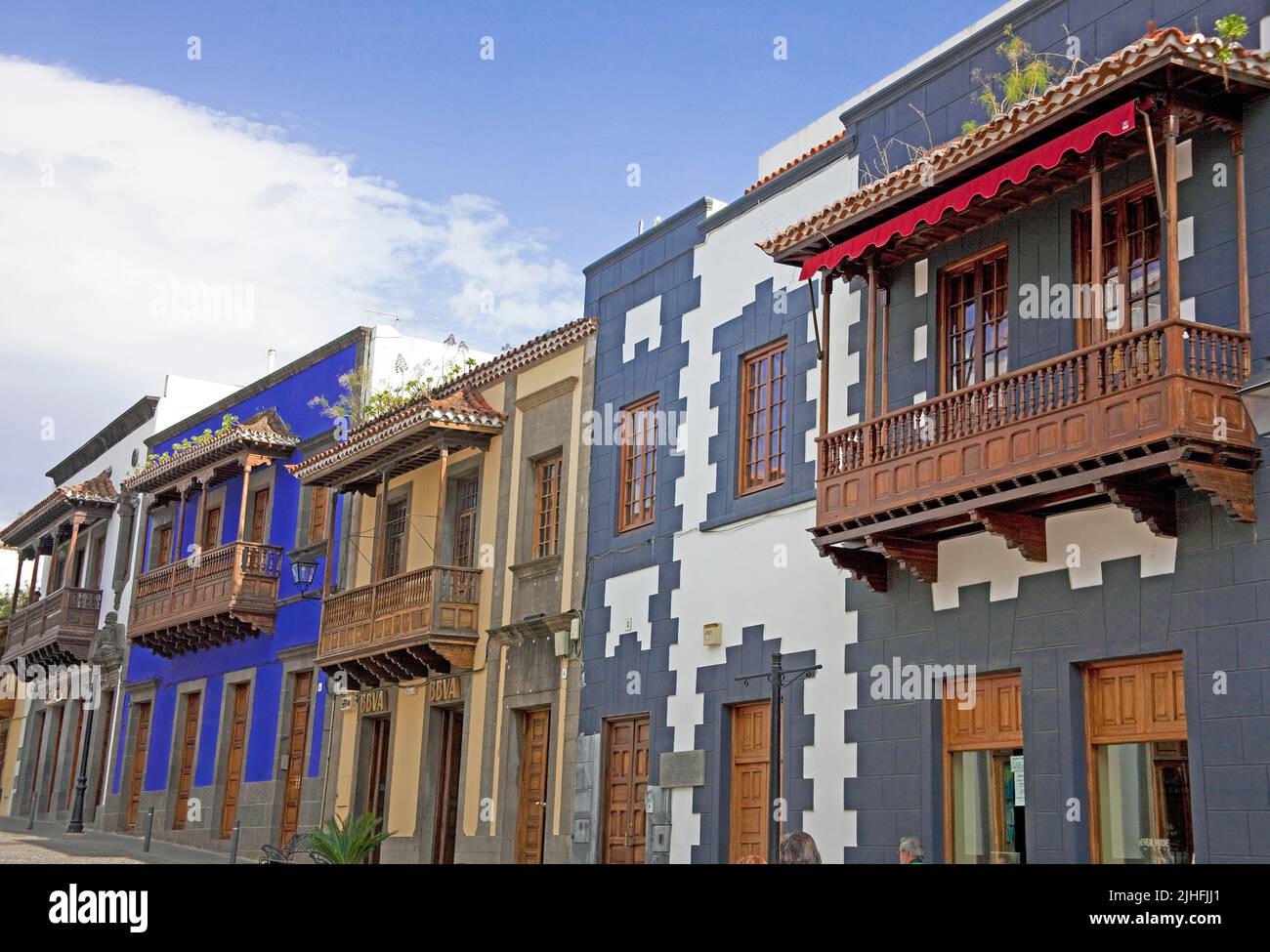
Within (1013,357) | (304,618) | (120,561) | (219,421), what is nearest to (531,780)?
(304,618)

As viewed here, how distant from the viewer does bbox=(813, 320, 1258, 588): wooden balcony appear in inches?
379

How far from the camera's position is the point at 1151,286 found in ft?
35.8

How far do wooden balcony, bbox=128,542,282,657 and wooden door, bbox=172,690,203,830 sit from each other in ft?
3.61

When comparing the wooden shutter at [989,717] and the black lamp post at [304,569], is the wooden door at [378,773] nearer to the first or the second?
the black lamp post at [304,569]

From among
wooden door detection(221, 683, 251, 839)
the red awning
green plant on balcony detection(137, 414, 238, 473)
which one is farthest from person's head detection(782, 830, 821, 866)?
green plant on balcony detection(137, 414, 238, 473)

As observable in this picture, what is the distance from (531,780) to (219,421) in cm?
1523

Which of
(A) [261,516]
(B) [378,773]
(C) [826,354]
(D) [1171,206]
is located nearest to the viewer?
(D) [1171,206]

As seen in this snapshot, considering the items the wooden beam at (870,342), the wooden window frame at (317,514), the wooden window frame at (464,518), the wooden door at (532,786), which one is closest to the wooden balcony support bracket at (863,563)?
the wooden beam at (870,342)

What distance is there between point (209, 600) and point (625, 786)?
1249 cm

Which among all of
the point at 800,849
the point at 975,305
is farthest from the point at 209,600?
the point at 800,849

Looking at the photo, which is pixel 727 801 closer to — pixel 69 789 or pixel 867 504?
pixel 867 504

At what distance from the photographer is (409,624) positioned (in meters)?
20.0

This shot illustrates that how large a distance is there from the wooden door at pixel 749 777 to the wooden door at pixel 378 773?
8218 millimetres

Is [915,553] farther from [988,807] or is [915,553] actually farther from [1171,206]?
[1171,206]
